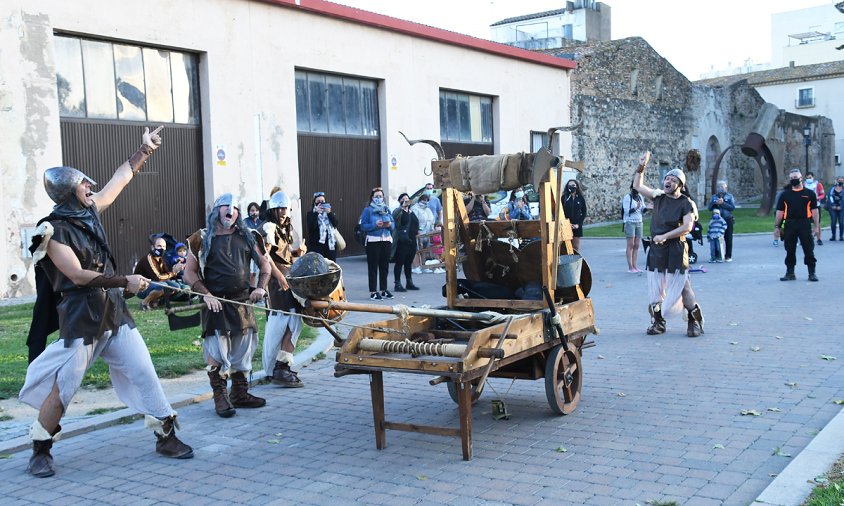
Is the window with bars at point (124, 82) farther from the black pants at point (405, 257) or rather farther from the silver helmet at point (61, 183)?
the silver helmet at point (61, 183)

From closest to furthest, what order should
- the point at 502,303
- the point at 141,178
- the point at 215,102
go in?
the point at 502,303 < the point at 141,178 < the point at 215,102

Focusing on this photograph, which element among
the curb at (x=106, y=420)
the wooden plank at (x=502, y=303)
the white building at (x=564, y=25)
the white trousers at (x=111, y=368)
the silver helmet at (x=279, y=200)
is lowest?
the curb at (x=106, y=420)

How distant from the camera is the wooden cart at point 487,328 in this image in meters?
5.45

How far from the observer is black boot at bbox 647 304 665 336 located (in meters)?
9.97

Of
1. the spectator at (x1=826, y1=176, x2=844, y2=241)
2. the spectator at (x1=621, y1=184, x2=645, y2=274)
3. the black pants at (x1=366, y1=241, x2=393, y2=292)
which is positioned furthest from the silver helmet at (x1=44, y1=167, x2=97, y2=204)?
the spectator at (x1=826, y1=176, x2=844, y2=241)

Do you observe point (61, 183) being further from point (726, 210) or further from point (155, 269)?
point (726, 210)

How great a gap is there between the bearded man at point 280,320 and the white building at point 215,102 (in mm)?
8115

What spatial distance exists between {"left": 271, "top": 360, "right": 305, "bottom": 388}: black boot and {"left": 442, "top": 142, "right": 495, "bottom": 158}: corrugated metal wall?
16074 millimetres

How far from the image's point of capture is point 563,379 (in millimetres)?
6453

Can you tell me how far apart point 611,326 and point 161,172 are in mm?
9935

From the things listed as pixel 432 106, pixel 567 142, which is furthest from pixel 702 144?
pixel 432 106

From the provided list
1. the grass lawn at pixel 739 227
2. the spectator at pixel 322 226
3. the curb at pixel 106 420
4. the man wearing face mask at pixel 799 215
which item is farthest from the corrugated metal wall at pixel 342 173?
the curb at pixel 106 420

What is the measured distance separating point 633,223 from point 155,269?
8.85m

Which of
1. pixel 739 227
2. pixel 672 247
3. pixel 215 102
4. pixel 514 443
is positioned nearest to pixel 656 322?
pixel 672 247
